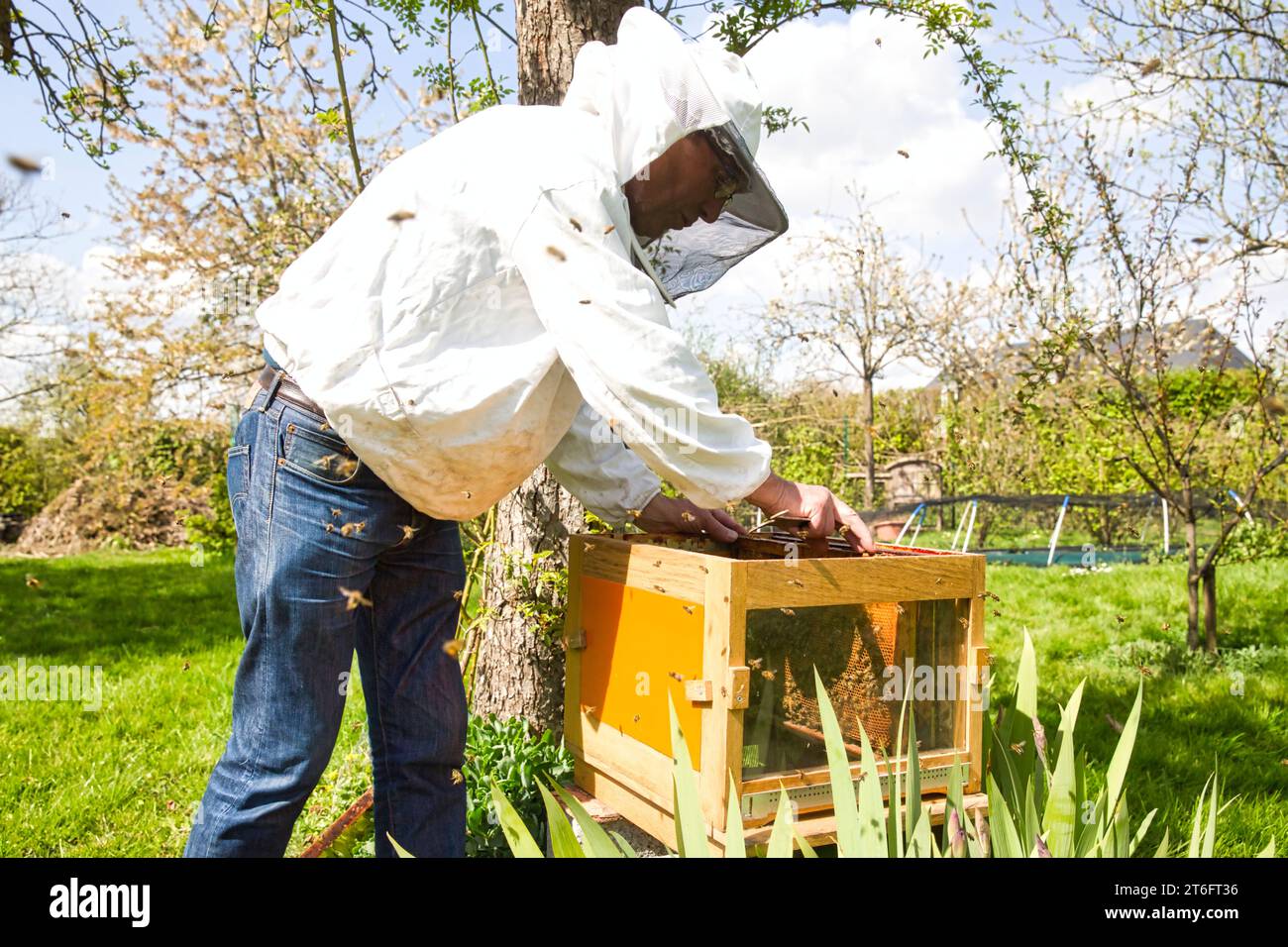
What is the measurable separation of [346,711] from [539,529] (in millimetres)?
1724

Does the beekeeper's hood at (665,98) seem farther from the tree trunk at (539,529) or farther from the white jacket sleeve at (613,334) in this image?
the tree trunk at (539,529)

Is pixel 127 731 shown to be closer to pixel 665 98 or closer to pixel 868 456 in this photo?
pixel 665 98

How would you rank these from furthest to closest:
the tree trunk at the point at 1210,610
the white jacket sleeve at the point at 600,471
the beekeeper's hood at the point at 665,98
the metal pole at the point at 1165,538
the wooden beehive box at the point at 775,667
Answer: the metal pole at the point at 1165,538 < the tree trunk at the point at 1210,610 < the white jacket sleeve at the point at 600,471 < the wooden beehive box at the point at 775,667 < the beekeeper's hood at the point at 665,98

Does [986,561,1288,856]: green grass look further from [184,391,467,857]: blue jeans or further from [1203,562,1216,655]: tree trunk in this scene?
[184,391,467,857]: blue jeans

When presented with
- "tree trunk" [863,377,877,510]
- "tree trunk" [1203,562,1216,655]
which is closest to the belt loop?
"tree trunk" [1203,562,1216,655]

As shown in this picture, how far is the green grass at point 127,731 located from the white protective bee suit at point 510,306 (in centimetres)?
141

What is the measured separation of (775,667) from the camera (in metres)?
1.84

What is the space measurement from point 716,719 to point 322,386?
0.90 m

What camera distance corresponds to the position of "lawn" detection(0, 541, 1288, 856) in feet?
9.14

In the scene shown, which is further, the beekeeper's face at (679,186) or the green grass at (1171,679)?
the green grass at (1171,679)

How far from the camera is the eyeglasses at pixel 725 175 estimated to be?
5.89 ft

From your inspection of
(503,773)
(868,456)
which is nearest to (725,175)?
(503,773)

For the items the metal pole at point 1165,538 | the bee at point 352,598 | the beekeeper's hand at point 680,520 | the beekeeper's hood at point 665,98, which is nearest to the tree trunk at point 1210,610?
the beekeeper's hand at point 680,520
